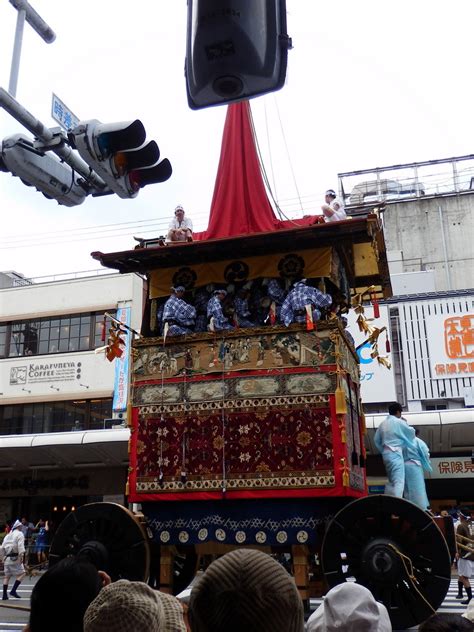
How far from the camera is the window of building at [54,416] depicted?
27.8 m

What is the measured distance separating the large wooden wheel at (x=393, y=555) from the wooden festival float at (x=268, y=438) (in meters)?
0.01

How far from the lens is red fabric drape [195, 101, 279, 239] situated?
9.28 metres

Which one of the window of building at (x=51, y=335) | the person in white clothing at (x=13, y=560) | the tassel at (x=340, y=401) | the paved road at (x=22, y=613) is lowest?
the paved road at (x=22, y=613)

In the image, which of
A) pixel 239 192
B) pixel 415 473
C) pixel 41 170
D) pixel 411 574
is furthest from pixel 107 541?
pixel 239 192

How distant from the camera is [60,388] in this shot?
28484mm

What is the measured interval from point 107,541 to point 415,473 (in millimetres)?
3992

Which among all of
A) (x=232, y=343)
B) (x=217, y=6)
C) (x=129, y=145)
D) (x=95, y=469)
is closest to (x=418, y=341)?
(x=95, y=469)

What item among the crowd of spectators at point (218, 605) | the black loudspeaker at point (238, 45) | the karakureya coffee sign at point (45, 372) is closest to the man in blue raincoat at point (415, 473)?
the crowd of spectators at point (218, 605)

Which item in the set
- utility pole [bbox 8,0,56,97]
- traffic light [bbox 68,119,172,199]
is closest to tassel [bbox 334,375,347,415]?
traffic light [bbox 68,119,172,199]

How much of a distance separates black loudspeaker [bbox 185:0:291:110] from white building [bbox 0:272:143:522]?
22.7m

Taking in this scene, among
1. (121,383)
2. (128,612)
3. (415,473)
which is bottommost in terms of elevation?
(128,612)

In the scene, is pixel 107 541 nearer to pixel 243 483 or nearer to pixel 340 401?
pixel 243 483

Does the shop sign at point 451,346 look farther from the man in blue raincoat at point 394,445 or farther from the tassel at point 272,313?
the tassel at point 272,313

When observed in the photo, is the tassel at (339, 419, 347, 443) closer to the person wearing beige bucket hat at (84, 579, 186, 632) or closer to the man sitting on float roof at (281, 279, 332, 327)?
the man sitting on float roof at (281, 279, 332, 327)
